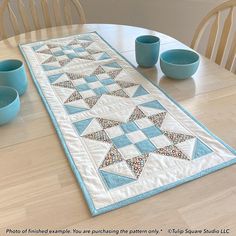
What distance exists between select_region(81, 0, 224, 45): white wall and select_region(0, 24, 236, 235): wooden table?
5.03 ft

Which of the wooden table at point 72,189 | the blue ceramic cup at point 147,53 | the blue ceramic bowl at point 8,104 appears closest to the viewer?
the wooden table at point 72,189

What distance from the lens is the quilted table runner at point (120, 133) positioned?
0.63 meters

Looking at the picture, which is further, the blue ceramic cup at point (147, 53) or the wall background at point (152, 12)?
the wall background at point (152, 12)

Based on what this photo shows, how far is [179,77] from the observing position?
995 millimetres

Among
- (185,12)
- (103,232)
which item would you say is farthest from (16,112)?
(185,12)

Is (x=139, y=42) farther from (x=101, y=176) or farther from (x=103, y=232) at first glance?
(x=103, y=232)

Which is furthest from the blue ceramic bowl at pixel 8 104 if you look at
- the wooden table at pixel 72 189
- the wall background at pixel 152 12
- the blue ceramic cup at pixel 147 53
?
the wall background at pixel 152 12

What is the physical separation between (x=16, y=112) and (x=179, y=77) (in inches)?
21.4

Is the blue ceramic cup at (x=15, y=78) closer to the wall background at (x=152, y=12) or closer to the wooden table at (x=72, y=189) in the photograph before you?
the wooden table at (x=72, y=189)

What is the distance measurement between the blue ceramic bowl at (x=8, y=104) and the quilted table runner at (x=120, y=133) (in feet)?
0.32

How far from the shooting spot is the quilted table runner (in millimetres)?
629

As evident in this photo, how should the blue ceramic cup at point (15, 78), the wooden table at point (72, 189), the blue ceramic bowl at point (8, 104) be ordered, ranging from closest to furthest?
the wooden table at point (72, 189), the blue ceramic bowl at point (8, 104), the blue ceramic cup at point (15, 78)

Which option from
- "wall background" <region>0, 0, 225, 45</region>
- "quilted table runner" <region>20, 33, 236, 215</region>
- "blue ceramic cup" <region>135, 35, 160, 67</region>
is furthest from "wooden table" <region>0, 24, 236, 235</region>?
"wall background" <region>0, 0, 225, 45</region>

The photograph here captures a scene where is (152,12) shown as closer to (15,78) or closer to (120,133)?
(15,78)
